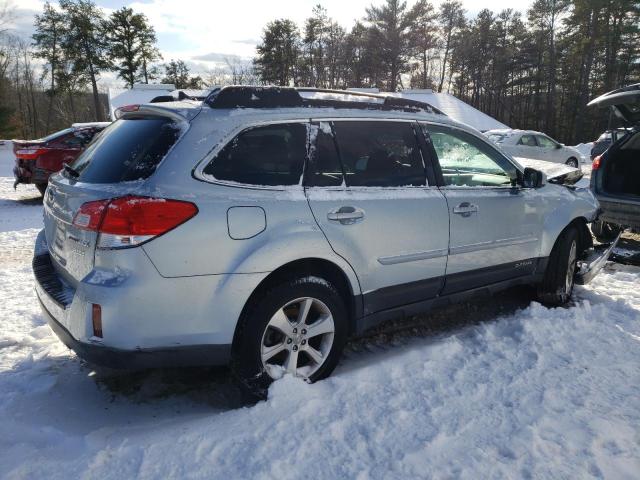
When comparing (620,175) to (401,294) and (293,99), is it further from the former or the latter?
(293,99)

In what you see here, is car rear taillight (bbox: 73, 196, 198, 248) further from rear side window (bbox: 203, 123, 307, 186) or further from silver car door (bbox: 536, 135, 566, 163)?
silver car door (bbox: 536, 135, 566, 163)

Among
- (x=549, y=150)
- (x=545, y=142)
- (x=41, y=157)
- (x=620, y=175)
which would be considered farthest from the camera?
(x=545, y=142)

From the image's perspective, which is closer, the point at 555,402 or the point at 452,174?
the point at 555,402

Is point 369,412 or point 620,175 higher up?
point 620,175

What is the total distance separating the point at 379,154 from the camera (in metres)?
3.30

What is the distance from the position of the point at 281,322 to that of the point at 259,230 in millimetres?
561

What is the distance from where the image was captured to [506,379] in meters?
3.10

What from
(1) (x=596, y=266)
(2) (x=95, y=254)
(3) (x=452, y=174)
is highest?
(3) (x=452, y=174)

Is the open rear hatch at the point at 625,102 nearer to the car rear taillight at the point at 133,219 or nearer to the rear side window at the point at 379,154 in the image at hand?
the rear side window at the point at 379,154

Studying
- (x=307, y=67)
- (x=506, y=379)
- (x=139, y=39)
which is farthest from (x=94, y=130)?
(x=307, y=67)

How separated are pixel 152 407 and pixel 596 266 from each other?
4.28 m

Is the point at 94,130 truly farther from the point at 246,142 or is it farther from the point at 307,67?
the point at 307,67

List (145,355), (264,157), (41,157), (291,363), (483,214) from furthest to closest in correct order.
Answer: (41,157), (483,214), (291,363), (264,157), (145,355)

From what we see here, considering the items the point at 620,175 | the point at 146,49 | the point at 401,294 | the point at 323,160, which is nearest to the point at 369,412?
the point at 401,294
